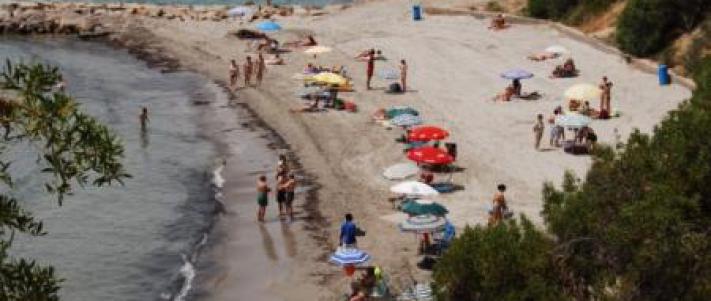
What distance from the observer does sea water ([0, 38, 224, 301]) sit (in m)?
24.0

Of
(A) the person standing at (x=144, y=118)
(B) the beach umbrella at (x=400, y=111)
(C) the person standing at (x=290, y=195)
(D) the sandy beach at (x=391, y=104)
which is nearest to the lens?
(D) the sandy beach at (x=391, y=104)

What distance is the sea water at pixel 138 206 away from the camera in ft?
78.6

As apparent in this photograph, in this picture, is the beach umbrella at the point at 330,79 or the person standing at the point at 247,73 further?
the person standing at the point at 247,73

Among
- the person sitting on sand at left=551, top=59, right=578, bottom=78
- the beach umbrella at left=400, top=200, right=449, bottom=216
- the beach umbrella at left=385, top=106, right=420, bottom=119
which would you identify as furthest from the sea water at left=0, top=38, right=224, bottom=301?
the person sitting on sand at left=551, top=59, right=578, bottom=78

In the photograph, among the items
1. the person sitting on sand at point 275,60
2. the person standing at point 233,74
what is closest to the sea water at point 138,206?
the person standing at point 233,74

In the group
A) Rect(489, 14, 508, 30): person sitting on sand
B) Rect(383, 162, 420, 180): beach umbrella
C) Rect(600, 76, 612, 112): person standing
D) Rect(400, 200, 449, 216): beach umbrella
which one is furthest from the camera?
Rect(489, 14, 508, 30): person sitting on sand

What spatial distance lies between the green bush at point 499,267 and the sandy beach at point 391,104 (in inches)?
322

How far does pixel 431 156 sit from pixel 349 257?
22.6 feet

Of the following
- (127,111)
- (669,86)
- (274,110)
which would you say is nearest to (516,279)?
(669,86)

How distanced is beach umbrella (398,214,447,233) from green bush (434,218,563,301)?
842 centimetres

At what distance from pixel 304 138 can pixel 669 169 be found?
23.3 m

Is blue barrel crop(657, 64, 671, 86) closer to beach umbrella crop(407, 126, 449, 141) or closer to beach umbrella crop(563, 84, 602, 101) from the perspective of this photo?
beach umbrella crop(563, 84, 602, 101)

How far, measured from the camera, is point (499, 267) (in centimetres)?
1255

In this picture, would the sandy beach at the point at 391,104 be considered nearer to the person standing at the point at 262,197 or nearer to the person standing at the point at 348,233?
the person standing at the point at 262,197
